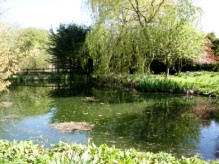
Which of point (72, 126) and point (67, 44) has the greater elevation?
point (67, 44)

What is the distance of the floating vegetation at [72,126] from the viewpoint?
11017 mm

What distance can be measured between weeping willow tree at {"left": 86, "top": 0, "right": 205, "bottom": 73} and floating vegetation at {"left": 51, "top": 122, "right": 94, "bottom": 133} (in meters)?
10.4

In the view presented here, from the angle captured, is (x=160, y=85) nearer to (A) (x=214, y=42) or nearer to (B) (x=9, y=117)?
(B) (x=9, y=117)

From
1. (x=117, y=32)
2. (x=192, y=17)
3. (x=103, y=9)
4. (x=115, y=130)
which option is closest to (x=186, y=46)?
(x=192, y=17)

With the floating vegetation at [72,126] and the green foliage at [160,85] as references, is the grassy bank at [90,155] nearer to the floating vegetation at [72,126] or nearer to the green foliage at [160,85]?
the floating vegetation at [72,126]

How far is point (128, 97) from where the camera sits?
1888 cm

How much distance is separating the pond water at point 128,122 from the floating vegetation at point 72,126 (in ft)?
0.44

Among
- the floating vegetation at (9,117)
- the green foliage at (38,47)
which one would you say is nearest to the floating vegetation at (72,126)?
the floating vegetation at (9,117)

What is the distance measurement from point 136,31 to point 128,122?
11.3 metres

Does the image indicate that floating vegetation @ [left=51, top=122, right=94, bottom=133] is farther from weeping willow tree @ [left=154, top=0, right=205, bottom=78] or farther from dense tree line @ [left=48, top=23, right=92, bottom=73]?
dense tree line @ [left=48, top=23, right=92, bottom=73]

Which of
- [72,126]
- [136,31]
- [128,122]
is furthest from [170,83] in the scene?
[72,126]

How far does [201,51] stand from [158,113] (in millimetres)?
15767

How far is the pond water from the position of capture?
929cm

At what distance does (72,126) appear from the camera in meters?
11.5
